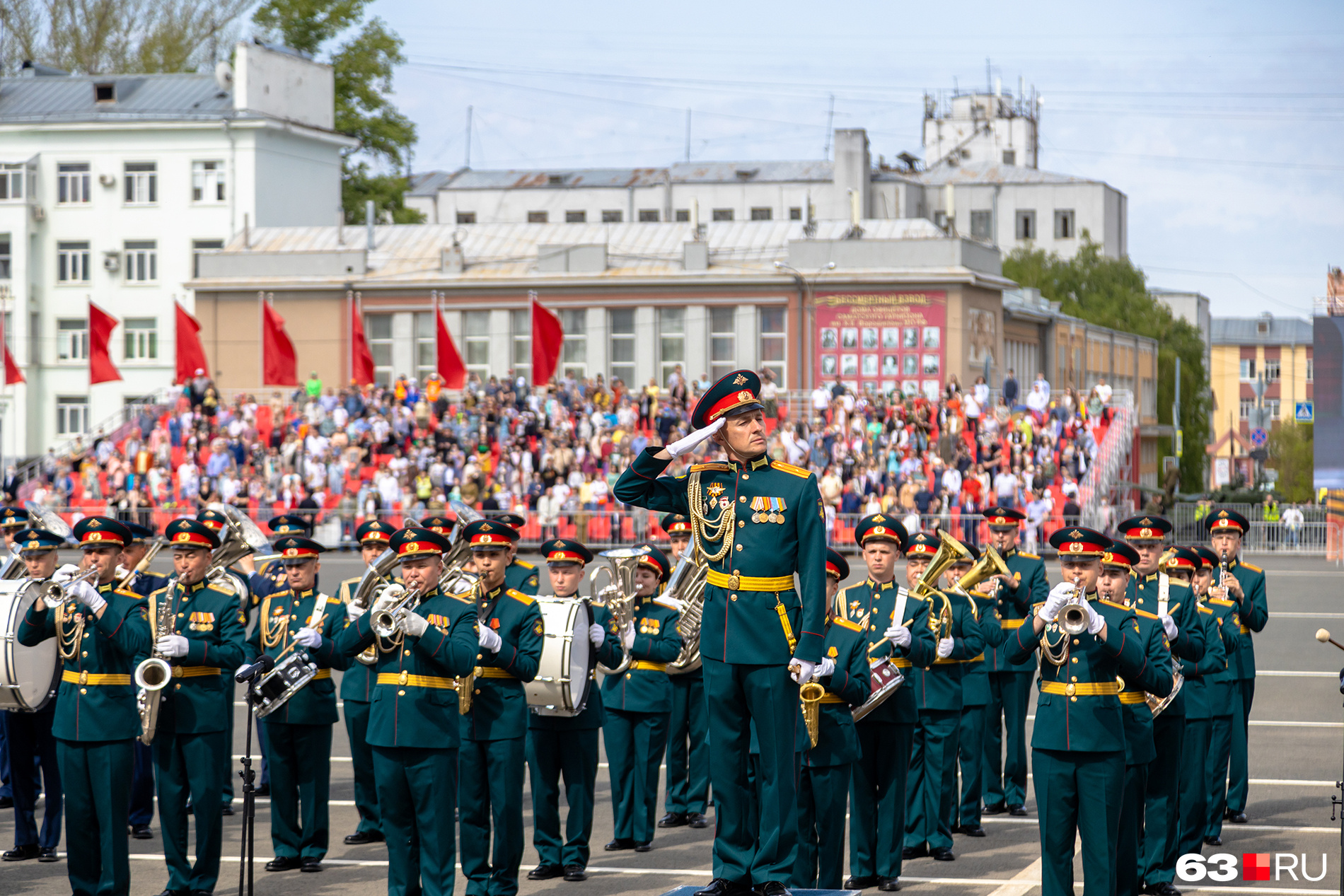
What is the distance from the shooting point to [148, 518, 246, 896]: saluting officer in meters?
10.3

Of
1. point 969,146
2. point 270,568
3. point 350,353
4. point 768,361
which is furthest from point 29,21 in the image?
point 270,568

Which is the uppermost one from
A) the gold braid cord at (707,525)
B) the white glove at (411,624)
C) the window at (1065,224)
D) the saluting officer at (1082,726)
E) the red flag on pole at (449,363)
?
the window at (1065,224)

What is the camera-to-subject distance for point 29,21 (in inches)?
2520

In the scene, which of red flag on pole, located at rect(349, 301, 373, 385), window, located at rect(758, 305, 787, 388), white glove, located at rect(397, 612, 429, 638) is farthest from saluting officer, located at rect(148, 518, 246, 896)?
window, located at rect(758, 305, 787, 388)

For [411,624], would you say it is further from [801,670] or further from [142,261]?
[142,261]

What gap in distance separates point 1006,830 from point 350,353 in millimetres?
38251

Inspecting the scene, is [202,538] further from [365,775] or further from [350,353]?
[350,353]

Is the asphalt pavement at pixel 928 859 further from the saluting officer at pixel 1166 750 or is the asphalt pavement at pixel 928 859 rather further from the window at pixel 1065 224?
the window at pixel 1065 224

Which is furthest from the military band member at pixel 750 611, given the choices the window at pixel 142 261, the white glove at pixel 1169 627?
the window at pixel 142 261

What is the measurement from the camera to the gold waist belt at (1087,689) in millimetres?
9219

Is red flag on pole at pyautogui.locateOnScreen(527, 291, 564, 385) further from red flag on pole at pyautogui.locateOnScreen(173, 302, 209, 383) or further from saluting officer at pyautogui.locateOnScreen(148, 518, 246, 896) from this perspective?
saluting officer at pyautogui.locateOnScreen(148, 518, 246, 896)

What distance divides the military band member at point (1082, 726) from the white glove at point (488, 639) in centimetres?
291

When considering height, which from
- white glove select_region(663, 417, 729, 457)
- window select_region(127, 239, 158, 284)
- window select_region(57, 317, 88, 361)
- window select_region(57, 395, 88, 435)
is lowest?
white glove select_region(663, 417, 729, 457)

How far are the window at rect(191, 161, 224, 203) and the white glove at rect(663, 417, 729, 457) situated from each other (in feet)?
161
